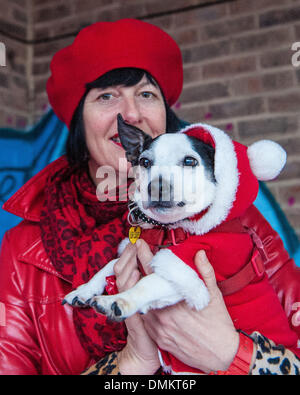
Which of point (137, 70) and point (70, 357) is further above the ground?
point (137, 70)

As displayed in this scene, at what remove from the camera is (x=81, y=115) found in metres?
1.51

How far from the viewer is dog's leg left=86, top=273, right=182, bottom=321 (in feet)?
2.81

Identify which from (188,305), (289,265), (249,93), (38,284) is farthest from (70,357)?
(249,93)

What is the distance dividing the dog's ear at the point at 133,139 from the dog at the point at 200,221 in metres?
0.05

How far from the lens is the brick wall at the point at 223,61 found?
2.07 m

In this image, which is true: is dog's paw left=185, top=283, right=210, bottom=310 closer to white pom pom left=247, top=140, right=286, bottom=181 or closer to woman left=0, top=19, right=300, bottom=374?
woman left=0, top=19, right=300, bottom=374

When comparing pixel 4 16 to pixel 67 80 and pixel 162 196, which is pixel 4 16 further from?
pixel 162 196

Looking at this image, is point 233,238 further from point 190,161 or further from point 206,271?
point 190,161

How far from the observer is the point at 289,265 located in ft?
4.53

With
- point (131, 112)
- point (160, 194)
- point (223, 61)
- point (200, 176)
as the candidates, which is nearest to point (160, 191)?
point (160, 194)

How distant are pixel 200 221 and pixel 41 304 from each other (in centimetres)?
70

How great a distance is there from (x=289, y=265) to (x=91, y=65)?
99 cm

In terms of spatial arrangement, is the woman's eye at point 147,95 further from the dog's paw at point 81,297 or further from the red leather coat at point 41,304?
the dog's paw at point 81,297

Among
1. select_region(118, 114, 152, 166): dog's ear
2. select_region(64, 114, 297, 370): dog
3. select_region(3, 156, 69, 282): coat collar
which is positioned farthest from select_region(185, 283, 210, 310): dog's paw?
select_region(3, 156, 69, 282): coat collar
